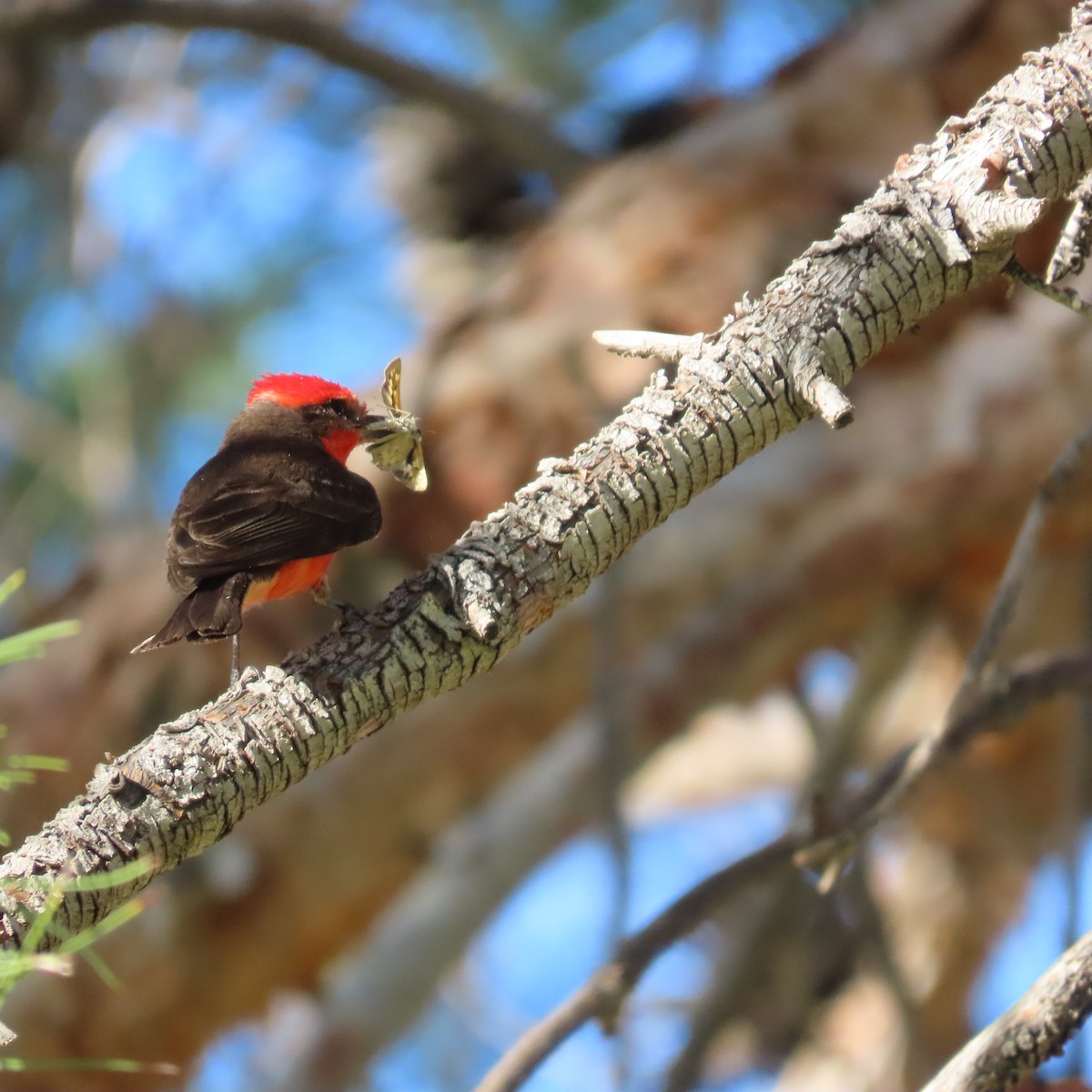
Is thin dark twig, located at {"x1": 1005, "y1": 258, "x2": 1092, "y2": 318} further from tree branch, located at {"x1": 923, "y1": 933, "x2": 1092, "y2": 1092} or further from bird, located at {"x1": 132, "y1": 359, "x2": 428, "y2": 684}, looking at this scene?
bird, located at {"x1": 132, "y1": 359, "x2": 428, "y2": 684}

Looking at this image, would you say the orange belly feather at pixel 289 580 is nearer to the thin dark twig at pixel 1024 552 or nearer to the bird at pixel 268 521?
the bird at pixel 268 521

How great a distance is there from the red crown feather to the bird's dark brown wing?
0.57 m

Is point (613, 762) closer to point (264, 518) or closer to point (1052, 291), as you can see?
point (264, 518)

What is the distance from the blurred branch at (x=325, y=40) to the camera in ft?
17.0

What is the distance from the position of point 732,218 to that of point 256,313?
4634 millimetres

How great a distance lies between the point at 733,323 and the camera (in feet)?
6.34

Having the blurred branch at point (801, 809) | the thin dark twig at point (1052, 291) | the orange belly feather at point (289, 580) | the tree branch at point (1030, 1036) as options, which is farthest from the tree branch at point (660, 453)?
the blurred branch at point (801, 809)

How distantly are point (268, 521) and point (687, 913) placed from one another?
116 centimetres

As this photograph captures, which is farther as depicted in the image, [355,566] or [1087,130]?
[355,566]

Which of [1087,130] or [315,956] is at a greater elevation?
[315,956]

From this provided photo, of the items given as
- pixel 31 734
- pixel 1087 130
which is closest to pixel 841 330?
pixel 1087 130

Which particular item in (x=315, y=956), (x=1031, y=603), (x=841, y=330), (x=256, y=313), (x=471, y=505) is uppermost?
(x=256, y=313)

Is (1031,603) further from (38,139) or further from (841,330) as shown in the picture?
(38,139)

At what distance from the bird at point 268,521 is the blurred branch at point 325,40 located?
244 cm
